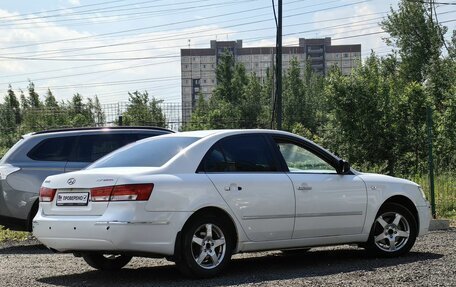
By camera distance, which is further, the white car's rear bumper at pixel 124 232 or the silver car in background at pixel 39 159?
the silver car in background at pixel 39 159

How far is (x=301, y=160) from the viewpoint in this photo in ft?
26.2

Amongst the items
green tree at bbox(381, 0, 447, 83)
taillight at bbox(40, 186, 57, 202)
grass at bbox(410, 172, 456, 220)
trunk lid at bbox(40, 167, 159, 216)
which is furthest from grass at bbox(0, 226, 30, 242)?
green tree at bbox(381, 0, 447, 83)

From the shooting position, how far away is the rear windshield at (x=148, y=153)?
7102 mm

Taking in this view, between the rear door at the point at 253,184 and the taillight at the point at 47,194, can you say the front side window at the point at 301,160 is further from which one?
the taillight at the point at 47,194

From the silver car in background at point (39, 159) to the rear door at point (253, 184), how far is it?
13.2 ft

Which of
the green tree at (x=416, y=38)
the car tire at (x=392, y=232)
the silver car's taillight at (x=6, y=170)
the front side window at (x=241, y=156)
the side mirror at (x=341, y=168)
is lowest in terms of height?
the car tire at (x=392, y=232)

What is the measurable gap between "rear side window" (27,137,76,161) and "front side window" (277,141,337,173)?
431cm

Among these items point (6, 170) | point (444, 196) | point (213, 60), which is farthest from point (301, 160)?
point (213, 60)

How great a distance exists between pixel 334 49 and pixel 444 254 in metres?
166

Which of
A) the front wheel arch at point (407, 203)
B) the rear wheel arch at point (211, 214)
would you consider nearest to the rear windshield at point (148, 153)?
the rear wheel arch at point (211, 214)

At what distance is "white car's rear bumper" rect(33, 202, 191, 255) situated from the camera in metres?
6.44

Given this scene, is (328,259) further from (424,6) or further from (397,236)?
(424,6)

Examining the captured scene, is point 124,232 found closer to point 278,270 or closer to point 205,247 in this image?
point 205,247

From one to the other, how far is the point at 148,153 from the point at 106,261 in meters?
1.45
